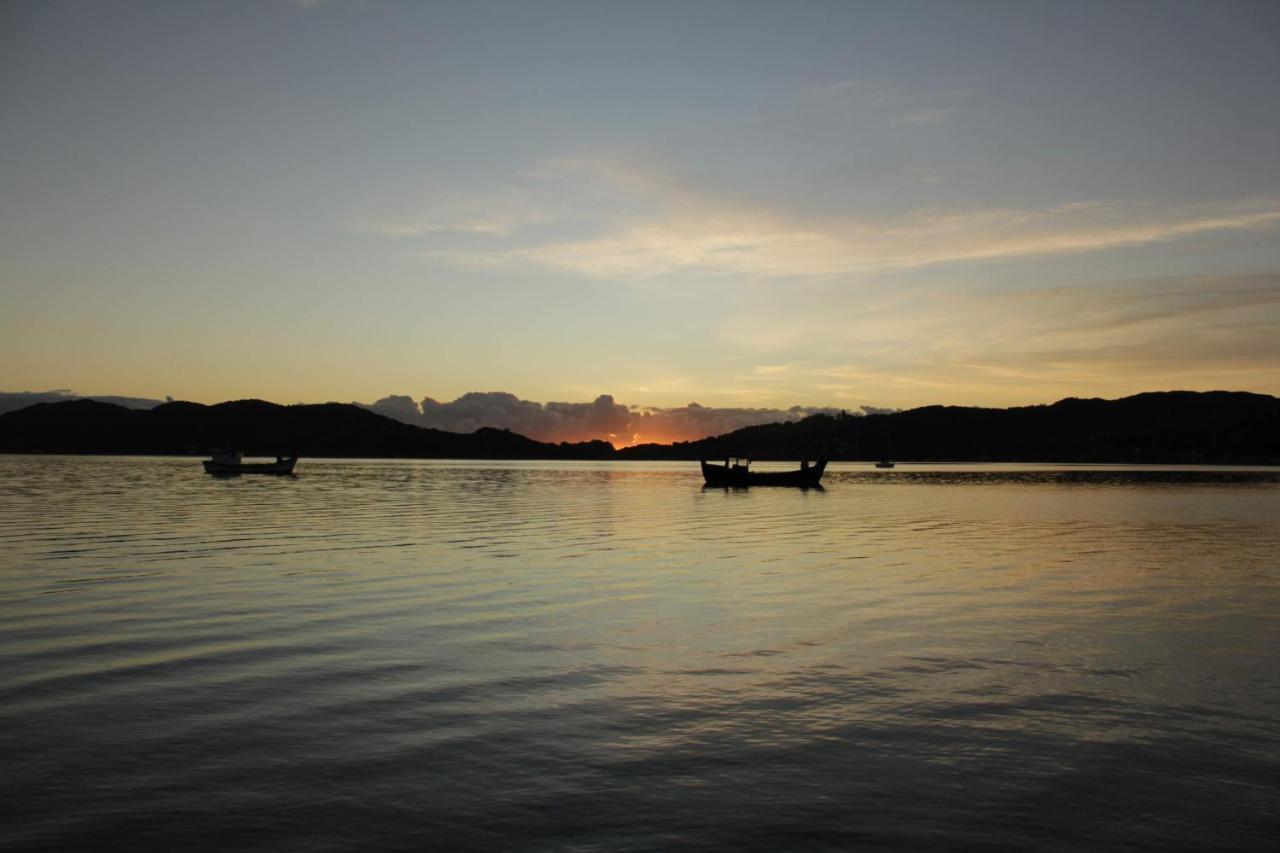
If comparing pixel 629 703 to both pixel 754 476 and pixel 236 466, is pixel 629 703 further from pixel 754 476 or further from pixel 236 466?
pixel 236 466

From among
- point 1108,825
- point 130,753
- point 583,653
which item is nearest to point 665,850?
point 1108,825

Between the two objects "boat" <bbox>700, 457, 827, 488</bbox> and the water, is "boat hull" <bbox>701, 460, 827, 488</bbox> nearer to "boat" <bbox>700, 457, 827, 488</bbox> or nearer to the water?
"boat" <bbox>700, 457, 827, 488</bbox>

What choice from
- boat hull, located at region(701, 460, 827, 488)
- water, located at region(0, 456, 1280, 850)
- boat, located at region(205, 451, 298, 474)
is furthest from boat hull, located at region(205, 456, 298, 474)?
water, located at region(0, 456, 1280, 850)

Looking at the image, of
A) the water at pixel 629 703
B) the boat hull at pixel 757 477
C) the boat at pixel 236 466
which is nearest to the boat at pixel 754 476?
the boat hull at pixel 757 477

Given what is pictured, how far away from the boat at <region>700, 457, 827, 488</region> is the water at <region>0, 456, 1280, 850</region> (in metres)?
73.5

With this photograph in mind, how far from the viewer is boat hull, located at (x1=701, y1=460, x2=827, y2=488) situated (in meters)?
105

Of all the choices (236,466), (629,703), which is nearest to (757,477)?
(236,466)

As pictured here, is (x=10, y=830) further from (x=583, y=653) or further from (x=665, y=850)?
(x=583, y=653)

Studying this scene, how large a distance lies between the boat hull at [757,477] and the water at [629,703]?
7349 centimetres

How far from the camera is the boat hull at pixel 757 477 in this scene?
104750mm

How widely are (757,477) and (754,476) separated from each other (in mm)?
392

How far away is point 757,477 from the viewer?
107 meters

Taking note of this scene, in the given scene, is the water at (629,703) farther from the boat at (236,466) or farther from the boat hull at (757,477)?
the boat at (236,466)

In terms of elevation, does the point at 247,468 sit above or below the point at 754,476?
below
